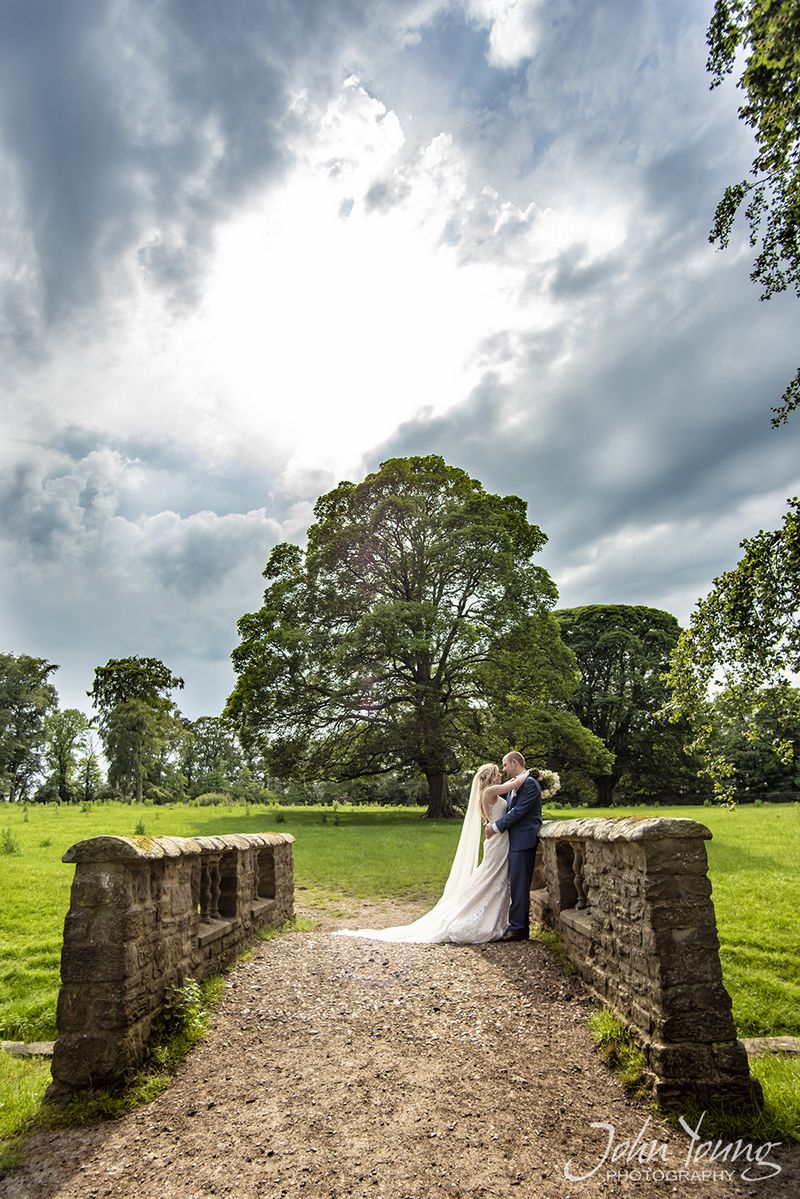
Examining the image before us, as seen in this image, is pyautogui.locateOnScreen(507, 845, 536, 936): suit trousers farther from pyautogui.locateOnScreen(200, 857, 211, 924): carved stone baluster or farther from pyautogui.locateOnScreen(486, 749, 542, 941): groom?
pyautogui.locateOnScreen(200, 857, 211, 924): carved stone baluster

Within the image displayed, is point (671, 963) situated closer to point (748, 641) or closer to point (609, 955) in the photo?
point (609, 955)

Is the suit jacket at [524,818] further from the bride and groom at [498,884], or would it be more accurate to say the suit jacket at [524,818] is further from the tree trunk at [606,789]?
the tree trunk at [606,789]

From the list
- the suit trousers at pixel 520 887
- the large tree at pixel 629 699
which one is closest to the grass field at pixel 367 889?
the suit trousers at pixel 520 887

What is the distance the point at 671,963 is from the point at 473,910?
4024 millimetres

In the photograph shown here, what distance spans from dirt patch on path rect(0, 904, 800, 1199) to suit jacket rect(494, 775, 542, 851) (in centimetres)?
187

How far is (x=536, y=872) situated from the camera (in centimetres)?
843

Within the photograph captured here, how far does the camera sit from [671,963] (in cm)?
387

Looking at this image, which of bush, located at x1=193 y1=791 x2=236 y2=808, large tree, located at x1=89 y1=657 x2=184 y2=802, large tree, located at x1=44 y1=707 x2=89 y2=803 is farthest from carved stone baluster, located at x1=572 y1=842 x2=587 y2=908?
large tree, located at x1=44 y1=707 x2=89 y2=803

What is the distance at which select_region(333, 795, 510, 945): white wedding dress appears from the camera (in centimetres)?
738

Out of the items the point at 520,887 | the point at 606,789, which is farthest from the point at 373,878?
the point at 606,789

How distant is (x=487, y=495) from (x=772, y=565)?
59.6 ft

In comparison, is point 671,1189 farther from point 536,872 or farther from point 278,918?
point 278,918

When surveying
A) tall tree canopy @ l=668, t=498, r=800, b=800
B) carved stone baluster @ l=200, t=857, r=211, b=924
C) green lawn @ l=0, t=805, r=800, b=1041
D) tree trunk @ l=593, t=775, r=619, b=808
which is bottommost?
tree trunk @ l=593, t=775, r=619, b=808

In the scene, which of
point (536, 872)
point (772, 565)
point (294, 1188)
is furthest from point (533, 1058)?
point (772, 565)
